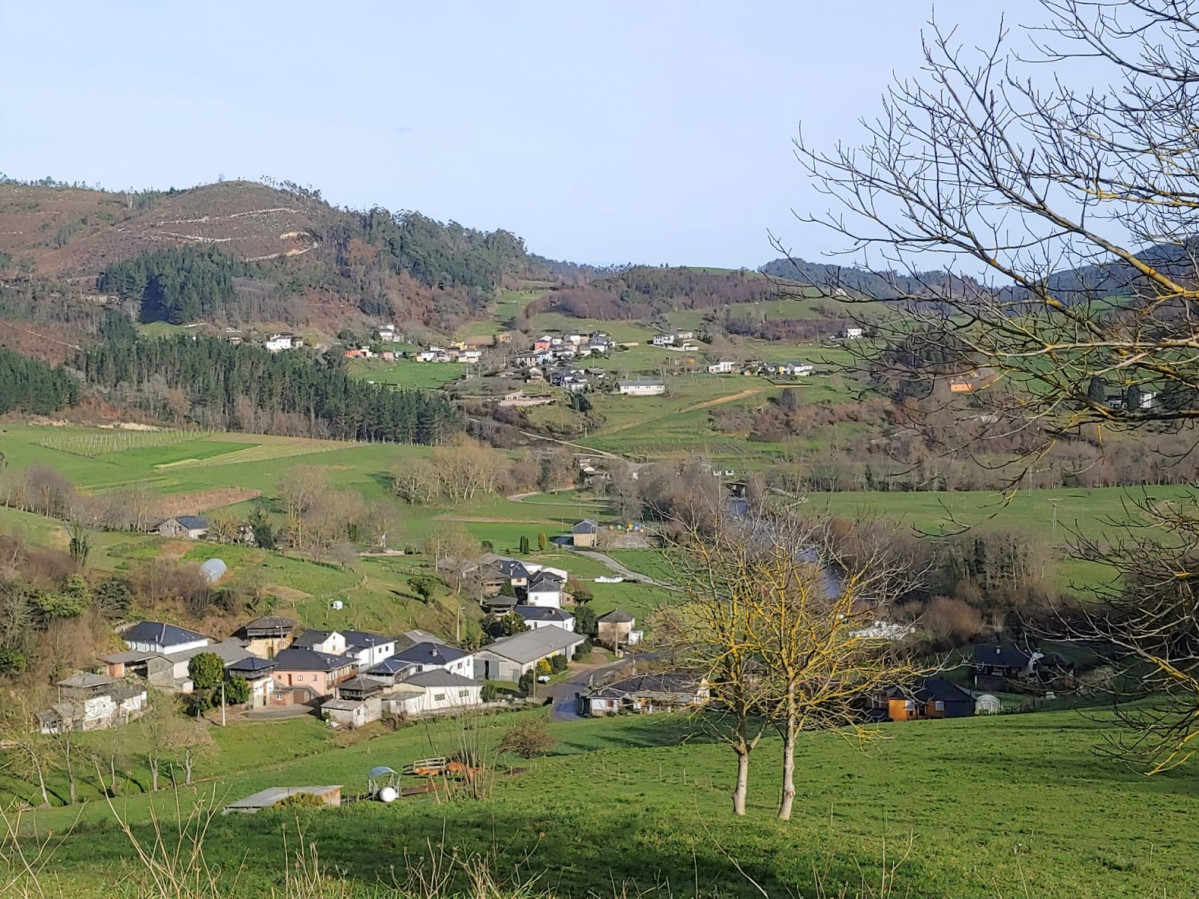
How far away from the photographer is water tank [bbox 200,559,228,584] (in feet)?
129

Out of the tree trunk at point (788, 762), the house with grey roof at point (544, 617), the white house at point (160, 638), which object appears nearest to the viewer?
the tree trunk at point (788, 762)

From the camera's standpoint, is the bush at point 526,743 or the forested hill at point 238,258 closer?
the bush at point 526,743

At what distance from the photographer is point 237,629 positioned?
38.4 metres

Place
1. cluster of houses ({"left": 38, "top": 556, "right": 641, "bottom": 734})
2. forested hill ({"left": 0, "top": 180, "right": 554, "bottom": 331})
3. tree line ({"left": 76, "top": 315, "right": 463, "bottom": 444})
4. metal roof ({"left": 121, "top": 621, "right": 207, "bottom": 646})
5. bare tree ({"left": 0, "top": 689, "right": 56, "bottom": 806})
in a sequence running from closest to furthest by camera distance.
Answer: bare tree ({"left": 0, "top": 689, "right": 56, "bottom": 806})
cluster of houses ({"left": 38, "top": 556, "right": 641, "bottom": 734})
metal roof ({"left": 121, "top": 621, "right": 207, "bottom": 646})
tree line ({"left": 76, "top": 315, "right": 463, "bottom": 444})
forested hill ({"left": 0, "top": 180, "right": 554, "bottom": 331})

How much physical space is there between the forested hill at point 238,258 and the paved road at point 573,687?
3625 inches

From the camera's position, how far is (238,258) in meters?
148

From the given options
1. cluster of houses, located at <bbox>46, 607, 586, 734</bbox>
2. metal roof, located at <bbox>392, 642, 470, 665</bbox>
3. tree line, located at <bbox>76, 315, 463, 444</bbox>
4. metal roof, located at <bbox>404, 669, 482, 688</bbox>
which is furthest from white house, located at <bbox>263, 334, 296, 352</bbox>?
metal roof, located at <bbox>404, 669, 482, 688</bbox>

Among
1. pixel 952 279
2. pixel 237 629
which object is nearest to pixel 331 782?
pixel 237 629

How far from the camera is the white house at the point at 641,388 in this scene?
294ft

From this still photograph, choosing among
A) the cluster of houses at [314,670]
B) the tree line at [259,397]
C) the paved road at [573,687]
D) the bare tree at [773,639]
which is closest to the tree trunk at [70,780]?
the cluster of houses at [314,670]

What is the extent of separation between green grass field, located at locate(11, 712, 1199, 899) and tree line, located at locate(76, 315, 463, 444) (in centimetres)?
5763

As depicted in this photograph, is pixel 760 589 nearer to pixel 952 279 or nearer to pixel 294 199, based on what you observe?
pixel 952 279

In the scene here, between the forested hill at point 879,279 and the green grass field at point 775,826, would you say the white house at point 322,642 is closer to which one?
the green grass field at point 775,826

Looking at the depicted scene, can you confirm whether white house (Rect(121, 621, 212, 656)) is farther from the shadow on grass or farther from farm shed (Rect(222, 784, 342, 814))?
the shadow on grass
